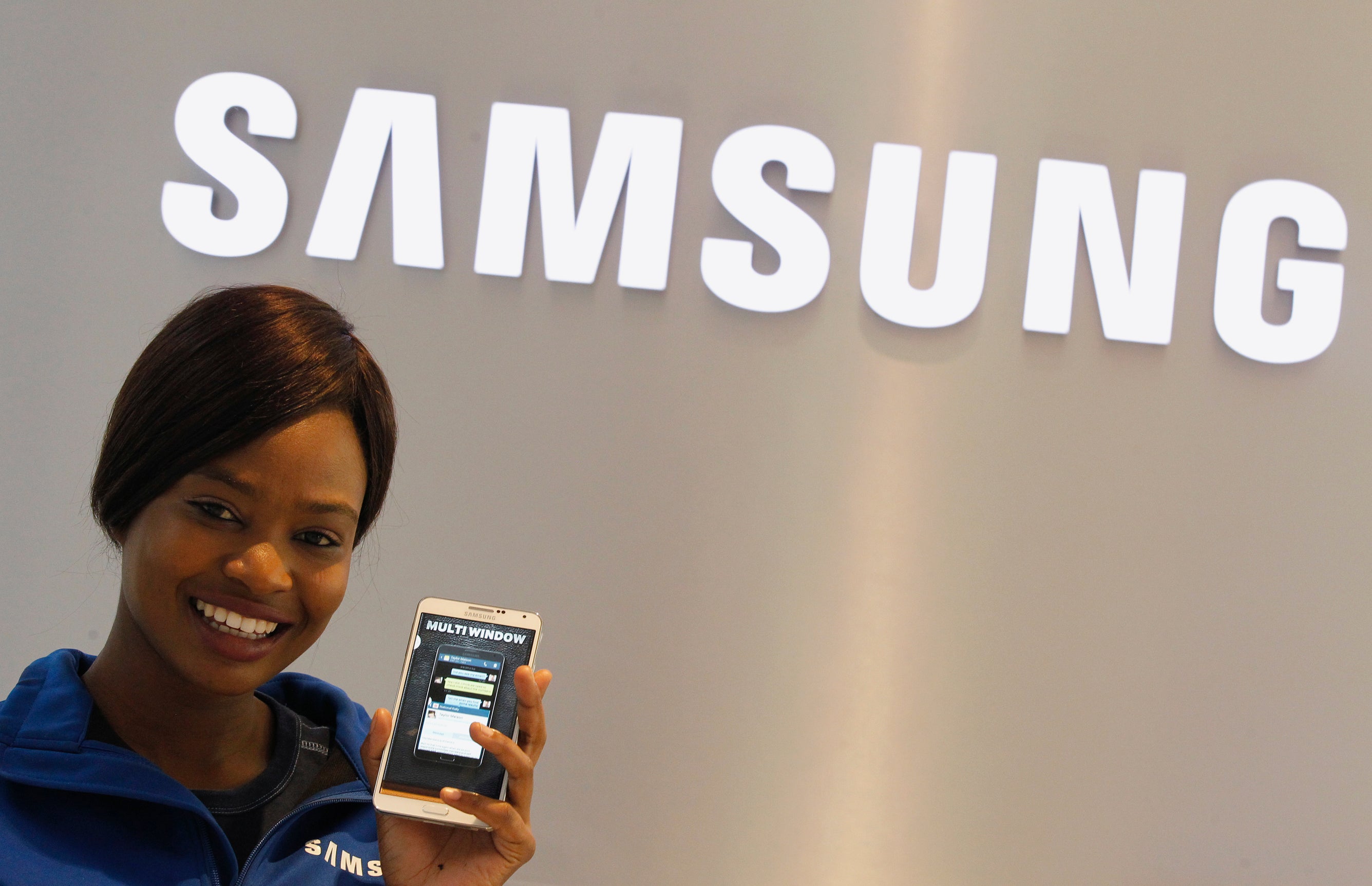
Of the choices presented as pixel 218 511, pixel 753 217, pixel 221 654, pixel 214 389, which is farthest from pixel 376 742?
Result: pixel 753 217

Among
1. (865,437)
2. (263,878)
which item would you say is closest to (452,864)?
(263,878)

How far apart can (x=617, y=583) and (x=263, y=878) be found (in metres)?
1.45

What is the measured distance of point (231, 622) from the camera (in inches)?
42.8

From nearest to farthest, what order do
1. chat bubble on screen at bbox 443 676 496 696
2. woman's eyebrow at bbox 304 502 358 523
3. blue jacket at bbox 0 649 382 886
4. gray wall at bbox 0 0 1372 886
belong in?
blue jacket at bbox 0 649 382 886 < woman's eyebrow at bbox 304 502 358 523 < chat bubble on screen at bbox 443 676 496 696 < gray wall at bbox 0 0 1372 886

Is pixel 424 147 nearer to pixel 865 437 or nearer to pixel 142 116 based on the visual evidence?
pixel 142 116

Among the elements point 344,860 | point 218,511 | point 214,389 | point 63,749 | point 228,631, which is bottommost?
point 344,860

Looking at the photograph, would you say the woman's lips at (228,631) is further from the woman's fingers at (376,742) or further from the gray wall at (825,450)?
the gray wall at (825,450)

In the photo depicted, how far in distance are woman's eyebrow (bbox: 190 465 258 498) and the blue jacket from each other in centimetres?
24

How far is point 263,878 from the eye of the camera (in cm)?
110

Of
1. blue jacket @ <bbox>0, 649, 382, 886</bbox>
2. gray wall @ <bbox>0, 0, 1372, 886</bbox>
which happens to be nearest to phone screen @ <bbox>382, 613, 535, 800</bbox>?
blue jacket @ <bbox>0, 649, 382, 886</bbox>

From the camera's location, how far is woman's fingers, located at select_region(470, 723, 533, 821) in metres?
1.12

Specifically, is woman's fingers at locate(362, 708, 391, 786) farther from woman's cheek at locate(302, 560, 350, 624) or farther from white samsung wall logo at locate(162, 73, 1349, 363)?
white samsung wall logo at locate(162, 73, 1349, 363)

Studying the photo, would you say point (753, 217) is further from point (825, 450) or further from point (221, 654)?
point (221, 654)

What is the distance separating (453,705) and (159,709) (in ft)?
0.95
